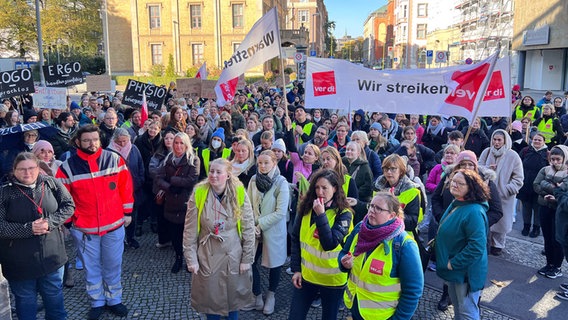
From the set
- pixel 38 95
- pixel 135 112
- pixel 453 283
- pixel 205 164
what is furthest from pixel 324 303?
pixel 38 95

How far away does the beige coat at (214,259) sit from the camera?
12.5 feet

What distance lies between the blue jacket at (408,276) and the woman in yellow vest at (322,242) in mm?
676

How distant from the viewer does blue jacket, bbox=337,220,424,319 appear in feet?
9.71

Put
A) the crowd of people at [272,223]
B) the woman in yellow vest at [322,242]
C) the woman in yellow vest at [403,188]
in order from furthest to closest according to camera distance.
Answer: the woman in yellow vest at [403,188]
the woman in yellow vest at [322,242]
the crowd of people at [272,223]

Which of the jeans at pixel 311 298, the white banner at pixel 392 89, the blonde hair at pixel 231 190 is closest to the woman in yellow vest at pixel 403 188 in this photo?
the jeans at pixel 311 298

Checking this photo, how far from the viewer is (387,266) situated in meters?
3.00

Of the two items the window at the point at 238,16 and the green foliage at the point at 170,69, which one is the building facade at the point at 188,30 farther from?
the green foliage at the point at 170,69

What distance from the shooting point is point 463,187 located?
3719 mm

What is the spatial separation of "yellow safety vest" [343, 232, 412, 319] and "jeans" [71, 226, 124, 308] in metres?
2.74

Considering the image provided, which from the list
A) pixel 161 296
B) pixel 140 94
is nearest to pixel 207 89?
pixel 140 94

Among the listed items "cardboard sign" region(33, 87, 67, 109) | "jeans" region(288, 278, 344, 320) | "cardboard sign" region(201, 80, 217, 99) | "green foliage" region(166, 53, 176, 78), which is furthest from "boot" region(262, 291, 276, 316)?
"green foliage" region(166, 53, 176, 78)

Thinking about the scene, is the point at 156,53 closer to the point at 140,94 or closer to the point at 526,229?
the point at 140,94

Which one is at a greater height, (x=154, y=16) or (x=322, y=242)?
(x=154, y=16)

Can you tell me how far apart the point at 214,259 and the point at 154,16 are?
43.5m
